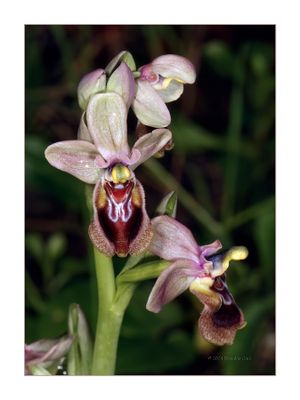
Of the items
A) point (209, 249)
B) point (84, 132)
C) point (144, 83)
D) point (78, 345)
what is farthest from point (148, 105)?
point (78, 345)

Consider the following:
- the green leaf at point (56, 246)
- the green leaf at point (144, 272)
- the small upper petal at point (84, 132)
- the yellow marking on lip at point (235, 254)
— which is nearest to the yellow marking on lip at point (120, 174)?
the small upper petal at point (84, 132)

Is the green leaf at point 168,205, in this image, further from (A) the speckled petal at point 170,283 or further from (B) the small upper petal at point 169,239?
(A) the speckled petal at point 170,283

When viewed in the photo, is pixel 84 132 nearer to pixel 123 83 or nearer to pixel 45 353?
pixel 123 83

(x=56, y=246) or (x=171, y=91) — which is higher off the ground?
(x=171, y=91)

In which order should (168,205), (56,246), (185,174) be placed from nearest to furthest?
(168,205), (56,246), (185,174)

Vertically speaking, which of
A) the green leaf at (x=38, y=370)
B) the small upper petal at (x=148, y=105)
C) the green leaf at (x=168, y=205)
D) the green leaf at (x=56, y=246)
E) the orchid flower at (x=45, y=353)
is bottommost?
the green leaf at (x=38, y=370)
